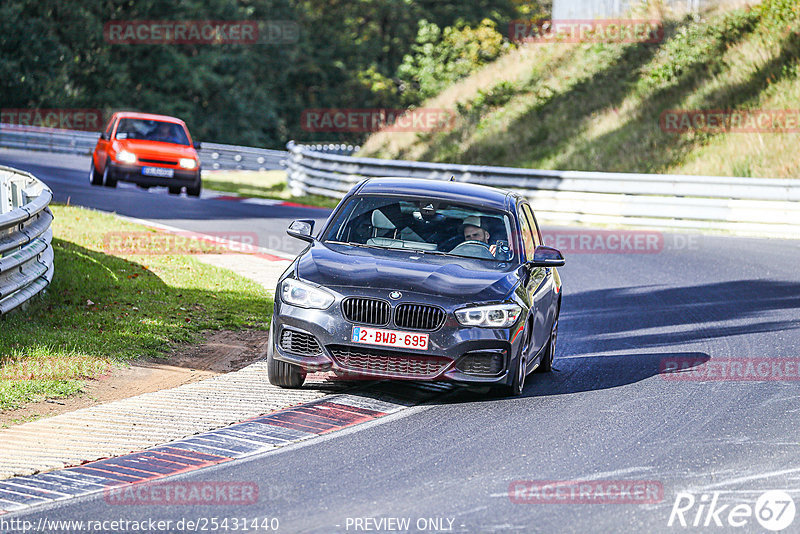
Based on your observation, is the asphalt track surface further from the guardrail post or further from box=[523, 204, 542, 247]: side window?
the guardrail post

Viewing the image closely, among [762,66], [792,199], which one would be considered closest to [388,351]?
[792,199]

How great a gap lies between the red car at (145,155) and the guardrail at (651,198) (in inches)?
179

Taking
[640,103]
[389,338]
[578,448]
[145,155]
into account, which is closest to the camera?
[578,448]

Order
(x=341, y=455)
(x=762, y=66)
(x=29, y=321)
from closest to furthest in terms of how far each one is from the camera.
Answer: (x=341, y=455), (x=29, y=321), (x=762, y=66)

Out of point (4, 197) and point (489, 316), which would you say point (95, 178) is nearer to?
point (4, 197)

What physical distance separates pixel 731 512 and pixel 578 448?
1510mm

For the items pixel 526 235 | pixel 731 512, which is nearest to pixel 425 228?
pixel 526 235

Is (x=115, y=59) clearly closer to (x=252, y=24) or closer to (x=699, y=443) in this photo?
(x=252, y=24)

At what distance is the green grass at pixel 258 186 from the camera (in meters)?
30.0

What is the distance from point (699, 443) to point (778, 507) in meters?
1.44

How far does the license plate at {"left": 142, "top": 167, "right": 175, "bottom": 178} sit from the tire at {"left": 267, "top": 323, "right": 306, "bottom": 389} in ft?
59.2

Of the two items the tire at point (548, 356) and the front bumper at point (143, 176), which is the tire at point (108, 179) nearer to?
the front bumper at point (143, 176)

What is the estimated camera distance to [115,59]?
212ft

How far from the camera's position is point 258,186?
37.7 metres
